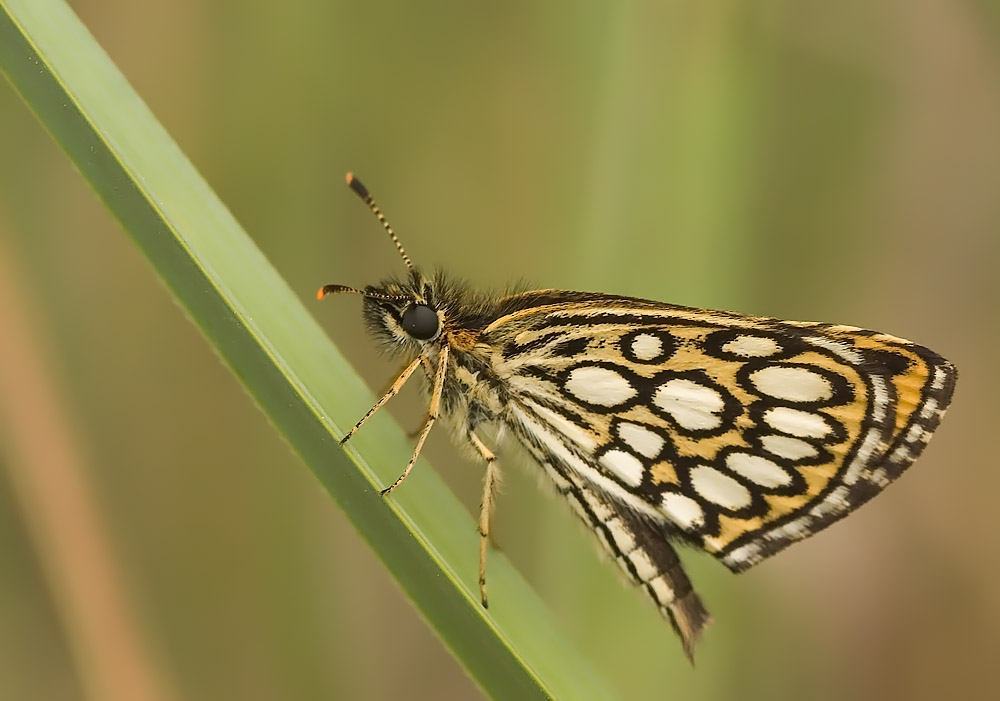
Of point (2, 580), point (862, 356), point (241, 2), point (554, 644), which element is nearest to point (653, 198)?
point (862, 356)

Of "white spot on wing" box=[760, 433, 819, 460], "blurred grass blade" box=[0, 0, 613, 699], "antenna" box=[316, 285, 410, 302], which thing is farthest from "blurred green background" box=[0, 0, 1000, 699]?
"blurred grass blade" box=[0, 0, 613, 699]

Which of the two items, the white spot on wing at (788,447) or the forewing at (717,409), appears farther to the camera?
the white spot on wing at (788,447)

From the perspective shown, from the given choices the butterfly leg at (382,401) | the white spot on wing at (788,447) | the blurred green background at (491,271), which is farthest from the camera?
the blurred green background at (491,271)

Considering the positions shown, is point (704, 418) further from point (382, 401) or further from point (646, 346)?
point (382, 401)

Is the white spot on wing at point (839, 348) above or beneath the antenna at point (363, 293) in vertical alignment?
beneath

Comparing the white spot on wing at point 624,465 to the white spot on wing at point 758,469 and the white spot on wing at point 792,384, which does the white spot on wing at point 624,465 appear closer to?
the white spot on wing at point 758,469

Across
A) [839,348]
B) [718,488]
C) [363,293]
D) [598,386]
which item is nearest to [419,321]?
[363,293]

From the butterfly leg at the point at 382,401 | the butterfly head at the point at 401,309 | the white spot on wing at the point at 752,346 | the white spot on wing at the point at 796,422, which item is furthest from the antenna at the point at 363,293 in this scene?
the white spot on wing at the point at 796,422

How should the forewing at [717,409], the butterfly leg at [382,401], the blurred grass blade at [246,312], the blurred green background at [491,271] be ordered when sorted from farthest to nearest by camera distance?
the blurred green background at [491,271] → the forewing at [717,409] → the butterfly leg at [382,401] → the blurred grass blade at [246,312]

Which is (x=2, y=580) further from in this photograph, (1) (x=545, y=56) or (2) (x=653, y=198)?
(1) (x=545, y=56)
